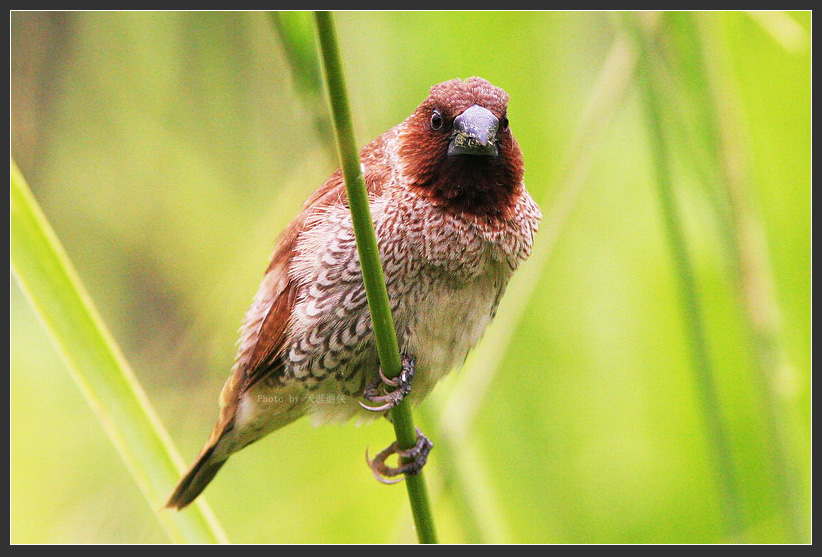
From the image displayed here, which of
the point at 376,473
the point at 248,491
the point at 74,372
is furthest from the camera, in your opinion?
the point at 248,491

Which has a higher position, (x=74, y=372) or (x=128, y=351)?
(x=74, y=372)

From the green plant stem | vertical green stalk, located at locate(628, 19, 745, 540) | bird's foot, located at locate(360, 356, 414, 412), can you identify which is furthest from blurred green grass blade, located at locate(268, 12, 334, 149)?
vertical green stalk, located at locate(628, 19, 745, 540)

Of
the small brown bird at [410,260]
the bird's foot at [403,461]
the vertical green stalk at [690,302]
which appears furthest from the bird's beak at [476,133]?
the bird's foot at [403,461]

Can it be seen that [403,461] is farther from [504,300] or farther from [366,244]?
[366,244]

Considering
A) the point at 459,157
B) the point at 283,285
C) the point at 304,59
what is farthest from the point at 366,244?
the point at 283,285

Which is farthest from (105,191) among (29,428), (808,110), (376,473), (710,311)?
(808,110)

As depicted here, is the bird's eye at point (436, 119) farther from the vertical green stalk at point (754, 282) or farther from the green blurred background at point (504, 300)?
the vertical green stalk at point (754, 282)

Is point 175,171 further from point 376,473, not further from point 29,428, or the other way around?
point 376,473

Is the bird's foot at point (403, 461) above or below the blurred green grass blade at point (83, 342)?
below
